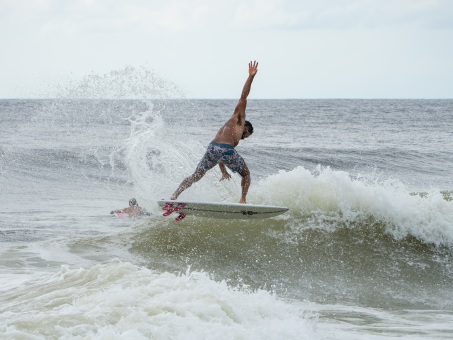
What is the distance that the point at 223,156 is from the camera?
9.40 meters

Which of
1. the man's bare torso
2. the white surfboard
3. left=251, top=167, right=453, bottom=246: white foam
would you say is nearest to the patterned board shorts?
the man's bare torso

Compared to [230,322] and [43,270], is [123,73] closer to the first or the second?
[43,270]

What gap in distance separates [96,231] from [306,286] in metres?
4.52

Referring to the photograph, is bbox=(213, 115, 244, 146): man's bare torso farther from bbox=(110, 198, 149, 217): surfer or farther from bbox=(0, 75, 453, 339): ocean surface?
bbox=(110, 198, 149, 217): surfer

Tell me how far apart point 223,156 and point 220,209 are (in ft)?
2.53

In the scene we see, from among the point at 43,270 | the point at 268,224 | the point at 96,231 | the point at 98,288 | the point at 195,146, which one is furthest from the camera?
the point at 195,146

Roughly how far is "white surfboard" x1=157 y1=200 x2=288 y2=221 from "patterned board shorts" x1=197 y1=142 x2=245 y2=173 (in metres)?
0.55

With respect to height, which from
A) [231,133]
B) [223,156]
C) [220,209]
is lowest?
[220,209]

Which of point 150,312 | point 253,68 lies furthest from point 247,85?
point 150,312

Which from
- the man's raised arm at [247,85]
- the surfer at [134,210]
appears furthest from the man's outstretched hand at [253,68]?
the surfer at [134,210]

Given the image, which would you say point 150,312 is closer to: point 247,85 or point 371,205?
point 247,85

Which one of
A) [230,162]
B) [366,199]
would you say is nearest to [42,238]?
[230,162]

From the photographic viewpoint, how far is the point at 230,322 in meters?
5.48

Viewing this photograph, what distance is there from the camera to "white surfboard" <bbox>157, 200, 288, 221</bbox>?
9398 mm
